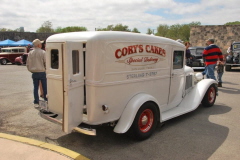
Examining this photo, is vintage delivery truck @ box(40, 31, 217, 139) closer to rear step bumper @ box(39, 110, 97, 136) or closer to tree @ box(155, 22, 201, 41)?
rear step bumper @ box(39, 110, 97, 136)

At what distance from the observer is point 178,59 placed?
5129mm

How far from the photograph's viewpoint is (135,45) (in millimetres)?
3943

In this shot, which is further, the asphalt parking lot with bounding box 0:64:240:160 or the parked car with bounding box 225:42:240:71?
the parked car with bounding box 225:42:240:71

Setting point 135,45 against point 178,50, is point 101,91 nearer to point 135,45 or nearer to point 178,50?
point 135,45

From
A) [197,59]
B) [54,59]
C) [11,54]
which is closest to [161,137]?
[54,59]

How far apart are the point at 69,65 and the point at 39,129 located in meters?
1.99

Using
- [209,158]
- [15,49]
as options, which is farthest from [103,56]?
[15,49]

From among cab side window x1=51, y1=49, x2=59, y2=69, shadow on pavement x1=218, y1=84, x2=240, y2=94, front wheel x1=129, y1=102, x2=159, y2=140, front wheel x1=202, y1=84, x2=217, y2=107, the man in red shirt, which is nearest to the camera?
front wheel x1=129, y1=102, x2=159, y2=140

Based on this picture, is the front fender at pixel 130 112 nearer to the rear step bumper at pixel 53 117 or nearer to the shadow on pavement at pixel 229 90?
the rear step bumper at pixel 53 117

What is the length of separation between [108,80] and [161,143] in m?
1.49

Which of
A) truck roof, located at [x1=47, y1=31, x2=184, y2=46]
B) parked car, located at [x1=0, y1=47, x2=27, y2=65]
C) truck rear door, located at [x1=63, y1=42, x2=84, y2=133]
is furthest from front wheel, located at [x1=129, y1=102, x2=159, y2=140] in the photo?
parked car, located at [x1=0, y1=47, x2=27, y2=65]

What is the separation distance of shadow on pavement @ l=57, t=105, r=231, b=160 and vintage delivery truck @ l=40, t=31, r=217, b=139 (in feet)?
0.83

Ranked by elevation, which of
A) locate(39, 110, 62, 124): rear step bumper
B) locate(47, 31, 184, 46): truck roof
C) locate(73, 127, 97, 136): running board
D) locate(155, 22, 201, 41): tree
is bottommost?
locate(73, 127, 97, 136): running board

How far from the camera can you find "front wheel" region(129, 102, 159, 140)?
3816 mm
